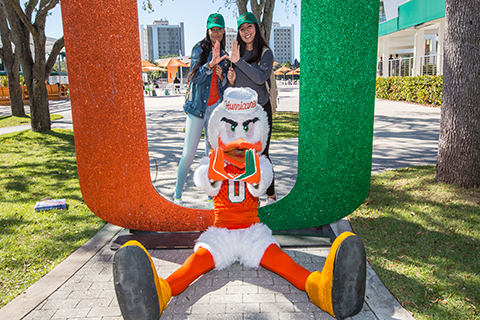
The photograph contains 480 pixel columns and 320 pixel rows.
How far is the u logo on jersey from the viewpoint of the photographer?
2979mm

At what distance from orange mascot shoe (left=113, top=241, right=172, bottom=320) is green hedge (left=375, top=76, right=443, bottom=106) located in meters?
13.8

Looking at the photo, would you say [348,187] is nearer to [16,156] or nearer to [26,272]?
[26,272]

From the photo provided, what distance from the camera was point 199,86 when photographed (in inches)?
129

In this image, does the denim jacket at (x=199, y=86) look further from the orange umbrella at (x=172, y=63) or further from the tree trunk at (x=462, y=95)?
the tree trunk at (x=462, y=95)

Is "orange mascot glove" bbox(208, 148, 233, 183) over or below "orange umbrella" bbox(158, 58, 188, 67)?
below

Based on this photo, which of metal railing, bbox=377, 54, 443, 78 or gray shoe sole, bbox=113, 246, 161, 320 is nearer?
gray shoe sole, bbox=113, 246, 161, 320

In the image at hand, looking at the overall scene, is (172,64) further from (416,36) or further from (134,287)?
(416,36)

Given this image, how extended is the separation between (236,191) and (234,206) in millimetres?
129

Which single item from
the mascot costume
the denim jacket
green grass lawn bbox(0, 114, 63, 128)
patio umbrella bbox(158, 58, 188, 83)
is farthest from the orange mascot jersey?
green grass lawn bbox(0, 114, 63, 128)

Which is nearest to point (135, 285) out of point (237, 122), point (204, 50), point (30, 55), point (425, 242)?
point (237, 122)

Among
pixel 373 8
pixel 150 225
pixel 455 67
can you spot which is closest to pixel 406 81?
pixel 455 67

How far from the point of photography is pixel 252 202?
308 cm

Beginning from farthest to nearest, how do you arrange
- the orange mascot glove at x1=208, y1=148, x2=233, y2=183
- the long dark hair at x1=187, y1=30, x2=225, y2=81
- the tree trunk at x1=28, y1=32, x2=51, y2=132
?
the tree trunk at x1=28, y1=32, x2=51, y2=132 → the long dark hair at x1=187, y1=30, x2=225, y2=81 → the orange mascot glove at x1=208, y1=148, x2=233, y2=183

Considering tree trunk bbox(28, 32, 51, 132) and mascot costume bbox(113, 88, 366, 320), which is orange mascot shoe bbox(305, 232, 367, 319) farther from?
tree trunk bbox(28, 32, 51, 132)
